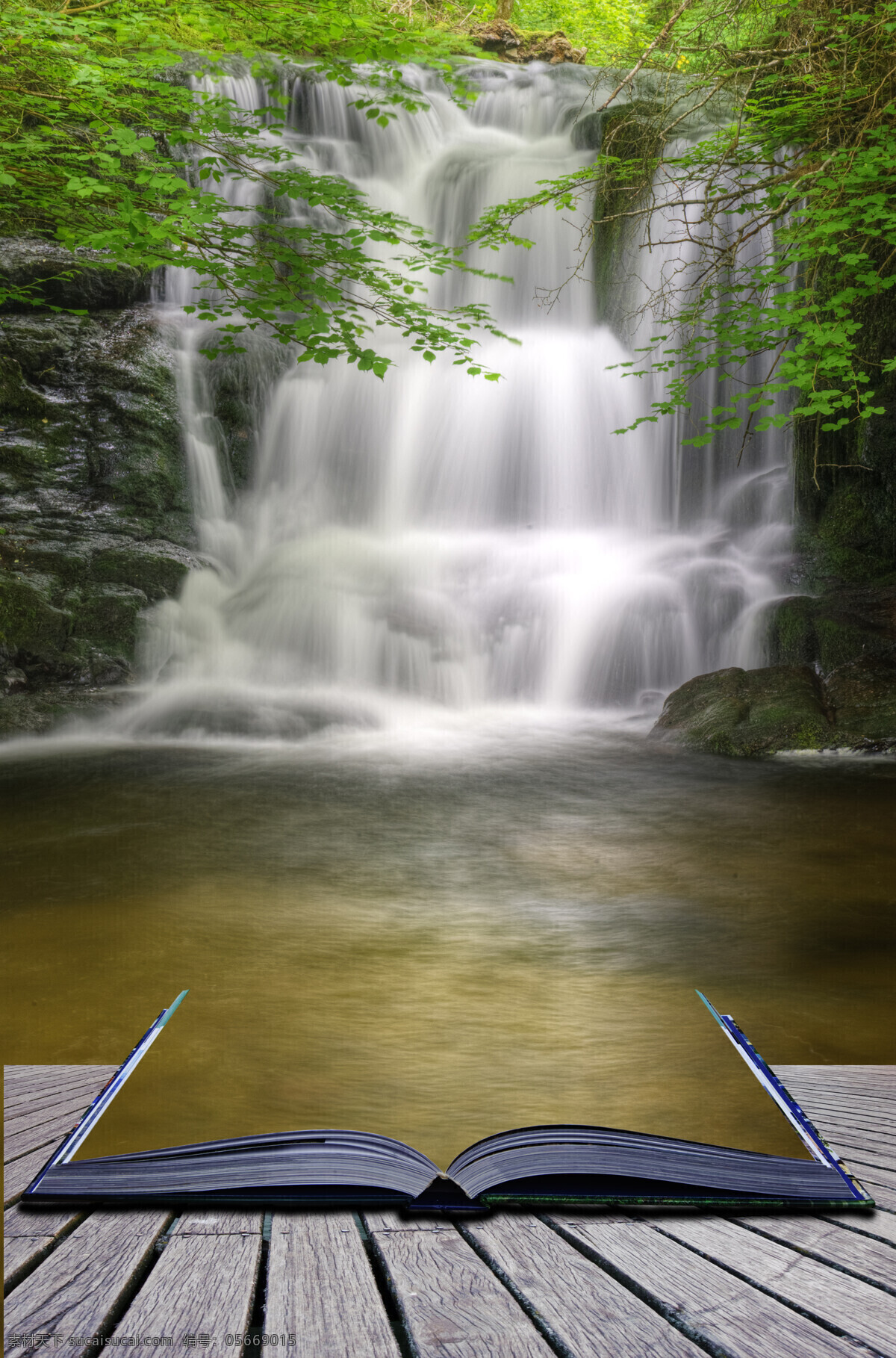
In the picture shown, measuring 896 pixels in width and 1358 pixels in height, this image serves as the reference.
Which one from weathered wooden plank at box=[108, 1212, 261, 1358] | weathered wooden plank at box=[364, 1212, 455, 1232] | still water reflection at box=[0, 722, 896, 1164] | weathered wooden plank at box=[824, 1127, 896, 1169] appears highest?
weathered wooden plank at box=[108, 1212, 261, 1358]

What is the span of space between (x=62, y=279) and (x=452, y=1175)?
33.2 feet

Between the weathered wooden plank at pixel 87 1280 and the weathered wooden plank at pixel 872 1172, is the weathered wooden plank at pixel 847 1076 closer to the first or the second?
the weathered wooden plank at pixel 872 1172

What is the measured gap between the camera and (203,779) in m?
6.42

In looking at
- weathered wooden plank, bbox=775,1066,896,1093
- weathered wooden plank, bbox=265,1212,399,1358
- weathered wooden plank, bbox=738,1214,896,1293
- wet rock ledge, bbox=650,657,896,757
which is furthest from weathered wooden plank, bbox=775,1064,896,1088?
wet rock ledge, bbox=650,657,896,757

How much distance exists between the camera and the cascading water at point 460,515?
8.69 metres

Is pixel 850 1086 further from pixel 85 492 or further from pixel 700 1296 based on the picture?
pixel 85 492

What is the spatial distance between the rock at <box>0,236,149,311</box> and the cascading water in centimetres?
59

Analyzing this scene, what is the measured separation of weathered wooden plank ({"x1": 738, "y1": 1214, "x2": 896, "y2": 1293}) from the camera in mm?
1081

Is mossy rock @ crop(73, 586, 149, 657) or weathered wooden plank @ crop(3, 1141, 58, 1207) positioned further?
mossy rock @ crop(73, 586, 149, 657)

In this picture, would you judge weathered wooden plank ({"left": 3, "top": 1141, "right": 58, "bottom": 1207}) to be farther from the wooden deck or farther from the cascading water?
the cascading water

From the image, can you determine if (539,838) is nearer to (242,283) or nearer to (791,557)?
(242,283)

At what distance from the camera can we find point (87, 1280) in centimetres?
104

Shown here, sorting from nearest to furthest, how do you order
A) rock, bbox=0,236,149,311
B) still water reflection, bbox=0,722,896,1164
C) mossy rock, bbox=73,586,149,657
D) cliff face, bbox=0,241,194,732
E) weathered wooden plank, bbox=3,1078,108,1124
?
weathered wooden plank, bbox=3,1078,108,1124 < still water reflection, bbox=0,722,896,1164 < cliff face, bbox=0,241,194,732 < mossy rock, bbox=73,586,149,657 < rock, bbox=0,236,149,311

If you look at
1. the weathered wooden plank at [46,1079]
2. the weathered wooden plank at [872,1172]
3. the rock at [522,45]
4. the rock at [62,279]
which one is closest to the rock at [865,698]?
the weathered wooden plank at [872,1172]
